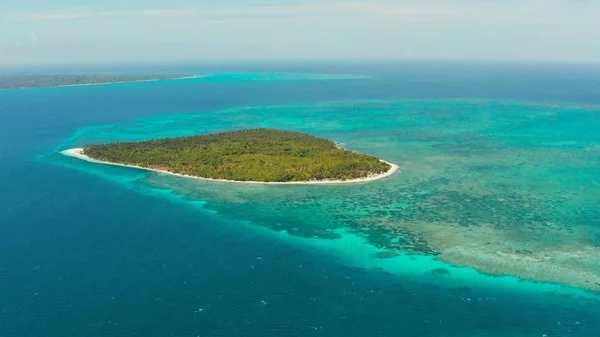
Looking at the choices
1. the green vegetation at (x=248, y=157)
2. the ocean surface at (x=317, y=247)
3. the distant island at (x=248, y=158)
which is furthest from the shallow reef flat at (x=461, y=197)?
the green vegetation at (x=248, y=157)

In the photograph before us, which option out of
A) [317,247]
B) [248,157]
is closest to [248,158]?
[248,157]

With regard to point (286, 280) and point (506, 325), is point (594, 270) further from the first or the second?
point (286, 280)

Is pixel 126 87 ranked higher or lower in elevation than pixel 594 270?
higher

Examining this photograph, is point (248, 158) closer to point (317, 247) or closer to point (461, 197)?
point (317, 247)

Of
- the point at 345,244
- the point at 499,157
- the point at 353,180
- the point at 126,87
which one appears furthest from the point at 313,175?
the point at 126,87

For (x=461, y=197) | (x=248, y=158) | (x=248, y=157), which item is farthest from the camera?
(x=248, y=157)

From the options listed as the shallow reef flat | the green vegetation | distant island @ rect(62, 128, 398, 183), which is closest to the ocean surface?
the shallow reef flat
